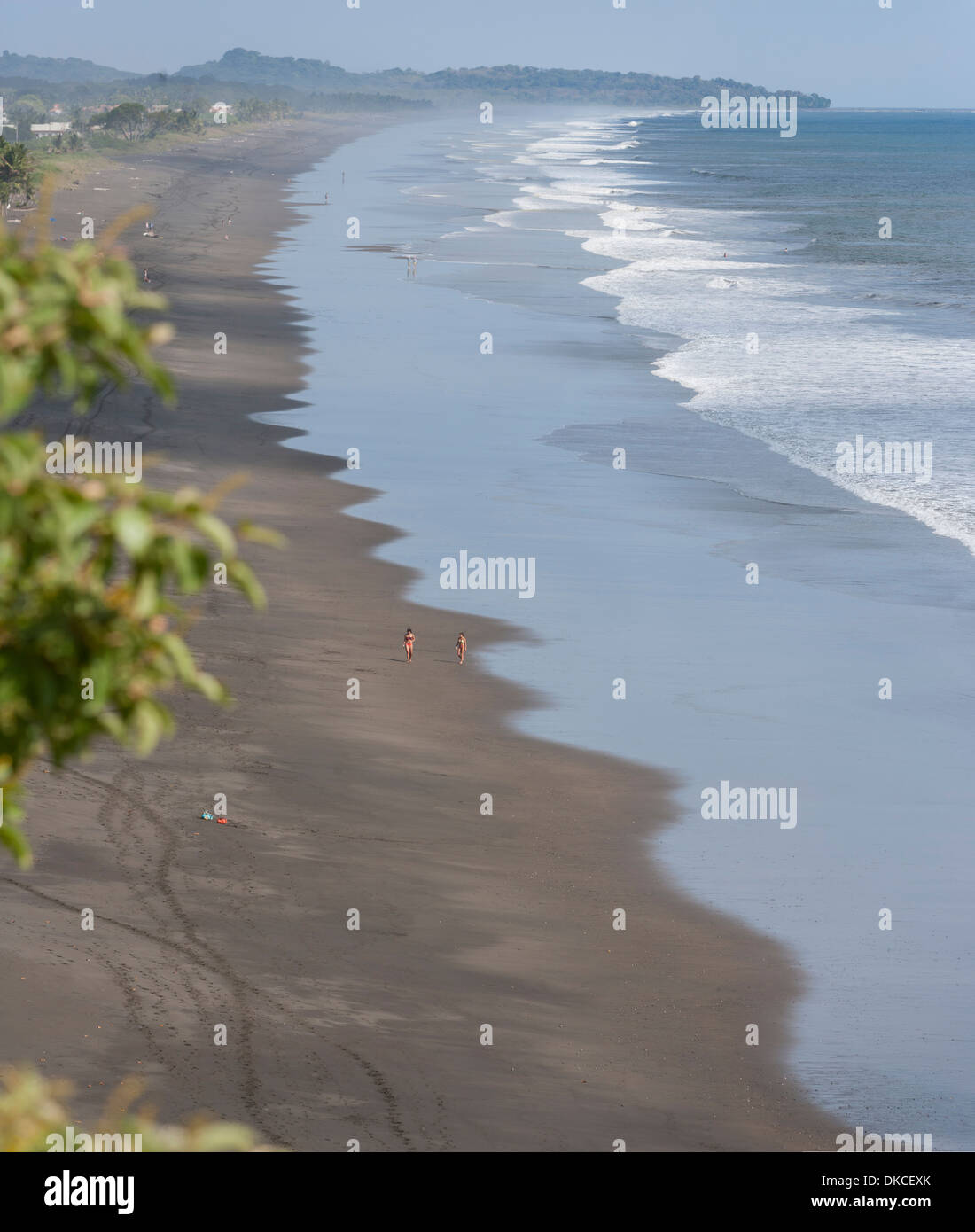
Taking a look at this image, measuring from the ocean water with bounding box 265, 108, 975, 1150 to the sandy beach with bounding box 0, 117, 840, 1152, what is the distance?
31.8 inches

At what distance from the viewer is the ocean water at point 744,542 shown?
652 inches

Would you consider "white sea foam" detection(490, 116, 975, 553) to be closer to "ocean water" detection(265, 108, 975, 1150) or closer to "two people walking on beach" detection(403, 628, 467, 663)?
"ocean water" detection(265, 108, 975, 1150)

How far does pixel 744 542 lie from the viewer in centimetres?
3067

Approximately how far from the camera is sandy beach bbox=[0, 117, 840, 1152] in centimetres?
1288

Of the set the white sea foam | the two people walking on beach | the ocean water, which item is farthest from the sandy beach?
the white sea foam

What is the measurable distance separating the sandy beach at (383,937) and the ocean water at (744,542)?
81cm

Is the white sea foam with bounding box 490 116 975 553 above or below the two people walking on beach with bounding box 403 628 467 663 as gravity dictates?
above

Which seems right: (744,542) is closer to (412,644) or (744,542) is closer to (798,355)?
(412,644)

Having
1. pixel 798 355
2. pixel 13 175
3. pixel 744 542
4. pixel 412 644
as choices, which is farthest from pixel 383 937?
pixel 13 175

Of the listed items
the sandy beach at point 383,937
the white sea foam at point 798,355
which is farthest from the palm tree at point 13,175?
the sandy beach at point 383,937

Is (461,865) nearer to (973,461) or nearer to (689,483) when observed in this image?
(689,483)

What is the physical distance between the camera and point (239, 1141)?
14.4 feet
